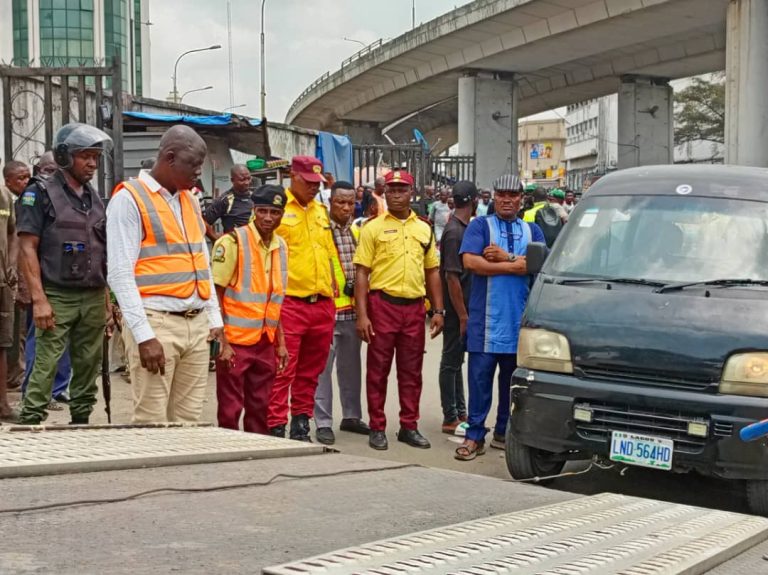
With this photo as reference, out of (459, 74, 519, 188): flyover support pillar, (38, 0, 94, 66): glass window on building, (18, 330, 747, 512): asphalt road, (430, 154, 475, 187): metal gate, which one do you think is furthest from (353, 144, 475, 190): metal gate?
(38, 0, 94, 66): glass window on building

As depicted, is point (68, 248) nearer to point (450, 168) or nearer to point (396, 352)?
point (396, 352)

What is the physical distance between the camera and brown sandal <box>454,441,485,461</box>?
24.5 ft

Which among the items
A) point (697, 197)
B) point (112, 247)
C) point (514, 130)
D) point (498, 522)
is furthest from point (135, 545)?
point (514, 130)

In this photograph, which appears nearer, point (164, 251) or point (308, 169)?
point (164, 251)

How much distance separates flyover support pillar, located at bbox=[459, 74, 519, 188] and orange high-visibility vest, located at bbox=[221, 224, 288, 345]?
32613 mm

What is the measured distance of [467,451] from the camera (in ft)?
24.6

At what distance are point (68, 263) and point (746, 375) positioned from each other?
12.4 ft

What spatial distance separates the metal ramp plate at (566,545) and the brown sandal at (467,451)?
3.09 m

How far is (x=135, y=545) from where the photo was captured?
2957mm

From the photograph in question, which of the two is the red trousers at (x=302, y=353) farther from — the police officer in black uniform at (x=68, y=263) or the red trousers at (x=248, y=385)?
the police officer in black uniform at (x=68, y=263)

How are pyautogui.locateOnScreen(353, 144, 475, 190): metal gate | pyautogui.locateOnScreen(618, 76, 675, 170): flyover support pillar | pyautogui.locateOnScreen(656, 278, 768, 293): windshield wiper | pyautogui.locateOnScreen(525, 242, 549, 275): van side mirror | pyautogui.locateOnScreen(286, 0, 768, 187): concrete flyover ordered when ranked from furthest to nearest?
pyautogui.locateOnScreen(618, 76, 675, 170): flyover support pillar, pyautogui.locateOnScreen(286, 0, 768, 187): concrete flyover, pyautogui.locateOnScreen(353, 144, 475, 190): metal gate, pyautogui.locateOnScreen(525, 242, 549, 275): van side mirror, pyautogui.locateOnScreen(656, 278, 768, 293): windshield wiper

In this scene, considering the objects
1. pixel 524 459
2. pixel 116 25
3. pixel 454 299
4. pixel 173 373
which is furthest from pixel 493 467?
pixel 116 25

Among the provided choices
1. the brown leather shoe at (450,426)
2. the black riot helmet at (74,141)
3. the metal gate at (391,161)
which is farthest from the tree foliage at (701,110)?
the black riot helmet at (74,141)

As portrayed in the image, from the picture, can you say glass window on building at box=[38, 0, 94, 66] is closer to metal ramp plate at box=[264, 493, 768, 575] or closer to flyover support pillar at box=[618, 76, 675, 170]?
flyover support pillar at box=[618, 76, 675, 170]
